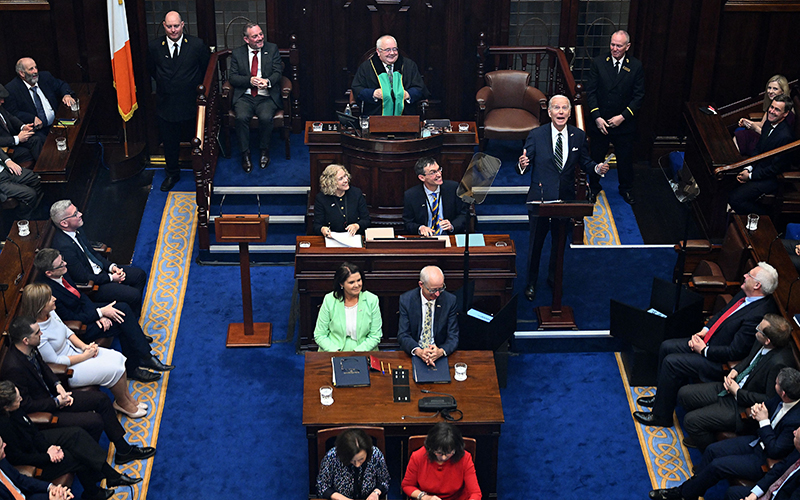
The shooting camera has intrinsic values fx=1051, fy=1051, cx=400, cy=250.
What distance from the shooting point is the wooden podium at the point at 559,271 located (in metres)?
7.72

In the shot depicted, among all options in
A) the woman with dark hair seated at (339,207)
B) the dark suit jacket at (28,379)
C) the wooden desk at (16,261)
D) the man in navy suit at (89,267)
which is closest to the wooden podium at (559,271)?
the woman with dark hair seated at (339,207)

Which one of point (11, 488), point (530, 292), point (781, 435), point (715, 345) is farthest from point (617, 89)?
point (11, 488)

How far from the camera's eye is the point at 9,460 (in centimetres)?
638

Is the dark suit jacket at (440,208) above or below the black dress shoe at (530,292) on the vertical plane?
above

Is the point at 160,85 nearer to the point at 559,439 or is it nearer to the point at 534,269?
the point at 534,269

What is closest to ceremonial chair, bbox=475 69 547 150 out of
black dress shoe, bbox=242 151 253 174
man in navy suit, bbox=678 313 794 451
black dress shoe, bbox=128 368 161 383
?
black dress shoe, bbox=242 151 253 174

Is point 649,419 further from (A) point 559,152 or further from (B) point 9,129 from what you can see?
(B) point 9,129

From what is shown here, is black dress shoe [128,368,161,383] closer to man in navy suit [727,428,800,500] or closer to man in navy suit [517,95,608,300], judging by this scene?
man in navy suit [517,95,608,300]

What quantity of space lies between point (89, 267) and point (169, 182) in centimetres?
233

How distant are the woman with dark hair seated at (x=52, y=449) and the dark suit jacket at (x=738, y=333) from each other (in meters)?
4.18

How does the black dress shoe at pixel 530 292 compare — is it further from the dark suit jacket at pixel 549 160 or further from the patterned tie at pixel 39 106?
the patterned tie at pixel 39 106

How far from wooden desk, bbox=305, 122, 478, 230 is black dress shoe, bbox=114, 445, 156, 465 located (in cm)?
267

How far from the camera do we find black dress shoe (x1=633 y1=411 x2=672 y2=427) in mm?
7625

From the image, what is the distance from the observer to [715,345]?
736 cm
